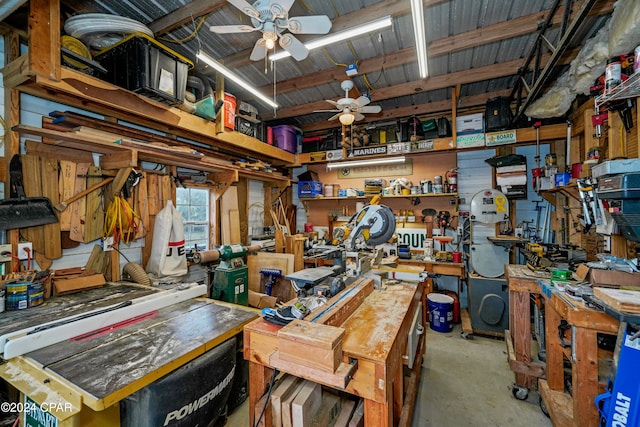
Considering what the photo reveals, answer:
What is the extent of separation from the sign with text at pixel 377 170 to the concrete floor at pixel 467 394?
116 inches

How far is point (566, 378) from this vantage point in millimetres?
2275

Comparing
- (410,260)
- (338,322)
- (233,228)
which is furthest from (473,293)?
(233,228)

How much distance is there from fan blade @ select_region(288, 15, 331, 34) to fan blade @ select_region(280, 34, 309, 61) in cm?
11

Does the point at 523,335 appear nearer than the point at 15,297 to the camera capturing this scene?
No

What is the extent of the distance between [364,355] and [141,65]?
9.47 ft

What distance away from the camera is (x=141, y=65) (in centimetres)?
230

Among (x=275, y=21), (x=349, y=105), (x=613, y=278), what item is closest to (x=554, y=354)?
(x=613, y=278)

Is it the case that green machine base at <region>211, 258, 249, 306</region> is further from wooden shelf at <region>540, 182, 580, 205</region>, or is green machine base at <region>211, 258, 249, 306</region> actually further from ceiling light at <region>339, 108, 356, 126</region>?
wooden shelf at <region>540, 182, 580, 205</region>

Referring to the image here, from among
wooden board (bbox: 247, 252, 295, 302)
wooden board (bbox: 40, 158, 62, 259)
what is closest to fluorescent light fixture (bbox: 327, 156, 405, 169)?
wooden board (bbox: 247, 252, 295, 302)

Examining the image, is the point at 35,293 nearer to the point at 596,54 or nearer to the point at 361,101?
the point at 361,101

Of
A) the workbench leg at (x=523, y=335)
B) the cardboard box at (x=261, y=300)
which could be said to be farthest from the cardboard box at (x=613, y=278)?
the cardboard box at (x=261, y=300)

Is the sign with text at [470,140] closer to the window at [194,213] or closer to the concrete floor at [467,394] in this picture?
the concrete floor at [467,394]

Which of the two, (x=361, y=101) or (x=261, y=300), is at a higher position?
(x=361, y=101)

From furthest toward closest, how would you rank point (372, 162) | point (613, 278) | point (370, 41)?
point (372, 162) < point (370, 41) < point (613, 278)
